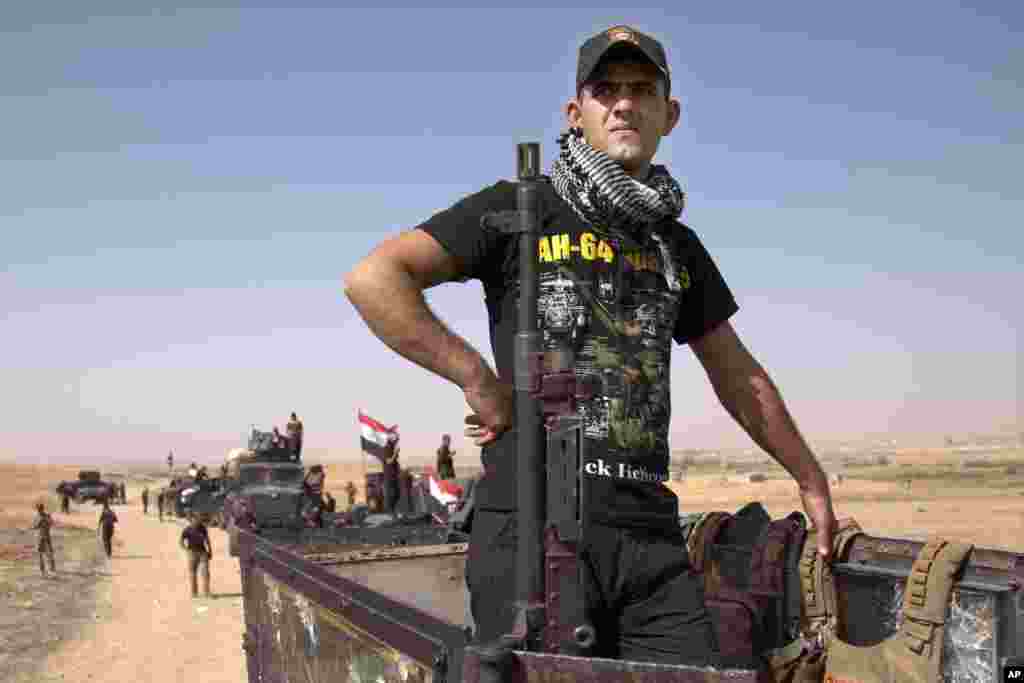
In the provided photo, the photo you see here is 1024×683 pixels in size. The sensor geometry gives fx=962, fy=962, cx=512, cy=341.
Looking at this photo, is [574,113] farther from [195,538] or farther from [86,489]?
[86,489]

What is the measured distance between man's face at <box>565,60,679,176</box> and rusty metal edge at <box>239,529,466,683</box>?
3.98 feet

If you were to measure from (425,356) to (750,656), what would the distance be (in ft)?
5.58

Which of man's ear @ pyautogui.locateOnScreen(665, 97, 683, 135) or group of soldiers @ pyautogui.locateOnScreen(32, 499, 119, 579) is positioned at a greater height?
man's ear @ pyautogui.locateOnScreen(665, 97, 683, 135)

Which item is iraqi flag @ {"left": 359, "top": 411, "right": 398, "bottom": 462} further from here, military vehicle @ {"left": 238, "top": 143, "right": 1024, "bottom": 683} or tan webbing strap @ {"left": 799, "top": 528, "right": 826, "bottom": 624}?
tan webbing strap @ {"left": 799, "top": 528, "right": 826, "bottom": 624}

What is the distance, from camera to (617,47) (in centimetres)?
221

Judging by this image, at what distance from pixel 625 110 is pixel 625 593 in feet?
3.58

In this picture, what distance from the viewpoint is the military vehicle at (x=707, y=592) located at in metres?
1.83

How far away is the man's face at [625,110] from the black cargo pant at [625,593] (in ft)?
2.86

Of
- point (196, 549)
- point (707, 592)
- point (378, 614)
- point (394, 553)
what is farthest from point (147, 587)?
point (707, 592)

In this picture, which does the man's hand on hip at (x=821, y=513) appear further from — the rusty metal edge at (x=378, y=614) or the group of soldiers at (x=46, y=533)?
the group of soldiers at (x=46, y=533)

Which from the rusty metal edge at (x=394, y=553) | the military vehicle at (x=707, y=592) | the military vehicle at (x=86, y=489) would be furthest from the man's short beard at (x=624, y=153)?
the military vehicle at (x=86, y=489)

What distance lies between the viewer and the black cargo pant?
6.67ft

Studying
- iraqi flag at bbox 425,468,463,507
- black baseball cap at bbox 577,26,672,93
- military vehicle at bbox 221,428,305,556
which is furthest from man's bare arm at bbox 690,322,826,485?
military vehicle at bbox 221,428,305,556

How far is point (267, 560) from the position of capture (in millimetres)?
4738
